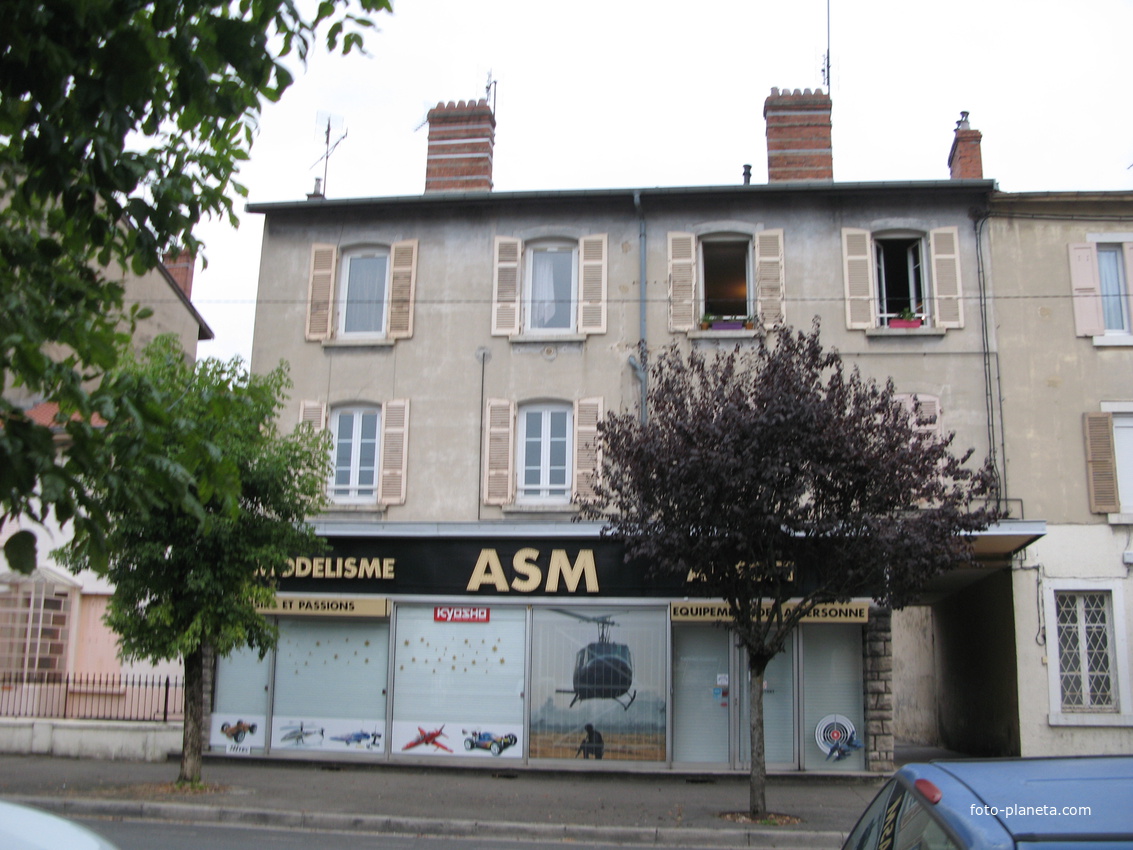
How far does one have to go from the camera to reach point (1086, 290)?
17.1 m

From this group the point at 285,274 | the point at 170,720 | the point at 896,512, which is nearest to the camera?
the point at 896,512

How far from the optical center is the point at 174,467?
4.59 metres

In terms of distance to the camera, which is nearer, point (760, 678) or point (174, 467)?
point (174, 467)

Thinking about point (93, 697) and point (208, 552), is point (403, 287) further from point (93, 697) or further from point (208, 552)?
point (93, 697)

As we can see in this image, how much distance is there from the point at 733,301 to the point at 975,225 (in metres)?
4.02

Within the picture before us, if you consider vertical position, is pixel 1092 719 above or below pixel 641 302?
below

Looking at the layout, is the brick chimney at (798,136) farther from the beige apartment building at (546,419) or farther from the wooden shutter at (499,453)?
the wooden shutter at (499,453)

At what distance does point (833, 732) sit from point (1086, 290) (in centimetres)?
793

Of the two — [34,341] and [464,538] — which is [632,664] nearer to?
[464,538]

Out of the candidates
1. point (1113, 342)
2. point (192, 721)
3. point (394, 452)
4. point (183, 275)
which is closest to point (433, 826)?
point (192, 721)

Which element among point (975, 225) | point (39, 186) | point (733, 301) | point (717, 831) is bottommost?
point (717, 831)

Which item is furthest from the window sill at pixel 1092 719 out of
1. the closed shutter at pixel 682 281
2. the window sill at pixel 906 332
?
the closed shutter at pixel 682 281

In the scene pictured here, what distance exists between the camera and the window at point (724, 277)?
17.7 meters

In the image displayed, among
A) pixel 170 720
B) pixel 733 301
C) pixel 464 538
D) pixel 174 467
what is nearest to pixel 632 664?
pixel 464 538
